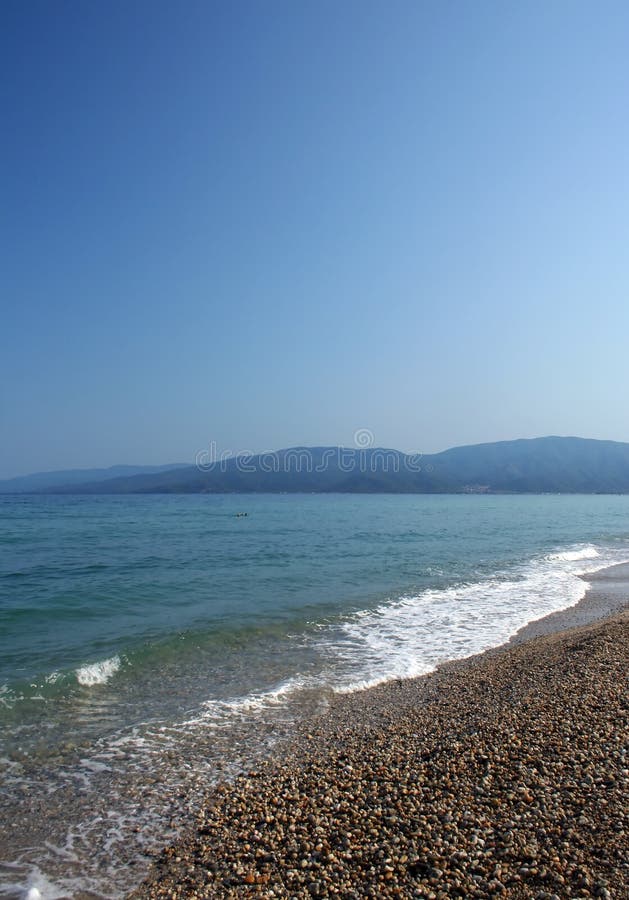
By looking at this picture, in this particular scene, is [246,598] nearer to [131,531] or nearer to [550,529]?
[131,531]

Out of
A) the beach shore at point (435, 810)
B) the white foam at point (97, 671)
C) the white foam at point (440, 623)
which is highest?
the beach shore at point (435, 810)

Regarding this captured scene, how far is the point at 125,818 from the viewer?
717cm

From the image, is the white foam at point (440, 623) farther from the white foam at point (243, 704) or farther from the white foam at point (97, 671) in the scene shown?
the white foam at point (97, 671)

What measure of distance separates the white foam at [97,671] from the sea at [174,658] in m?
0.05

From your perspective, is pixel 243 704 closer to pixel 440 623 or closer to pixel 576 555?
pixel 440 623

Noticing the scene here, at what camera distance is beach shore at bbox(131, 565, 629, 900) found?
5039 mm

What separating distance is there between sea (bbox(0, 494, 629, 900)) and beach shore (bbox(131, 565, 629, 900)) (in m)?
0.95

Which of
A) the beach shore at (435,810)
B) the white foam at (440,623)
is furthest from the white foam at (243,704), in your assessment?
the beach shore at (435,810)

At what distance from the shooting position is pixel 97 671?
522 inches

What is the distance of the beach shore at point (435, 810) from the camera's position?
504 centimetres

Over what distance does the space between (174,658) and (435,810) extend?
1019 cm

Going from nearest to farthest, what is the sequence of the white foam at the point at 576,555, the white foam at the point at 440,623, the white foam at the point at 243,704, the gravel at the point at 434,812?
the gravel at the point at 434,812 → the white foam at the point at 243,704 → the white foam at the point at 440,623 → the white foam at the point at 576,555

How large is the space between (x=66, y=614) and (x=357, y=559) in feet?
63.4

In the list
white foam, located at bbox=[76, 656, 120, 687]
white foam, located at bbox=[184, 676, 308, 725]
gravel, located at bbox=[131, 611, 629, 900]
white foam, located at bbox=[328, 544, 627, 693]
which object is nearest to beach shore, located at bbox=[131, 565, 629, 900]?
gravel, located at bbox=[131, 611, 629, 900]
